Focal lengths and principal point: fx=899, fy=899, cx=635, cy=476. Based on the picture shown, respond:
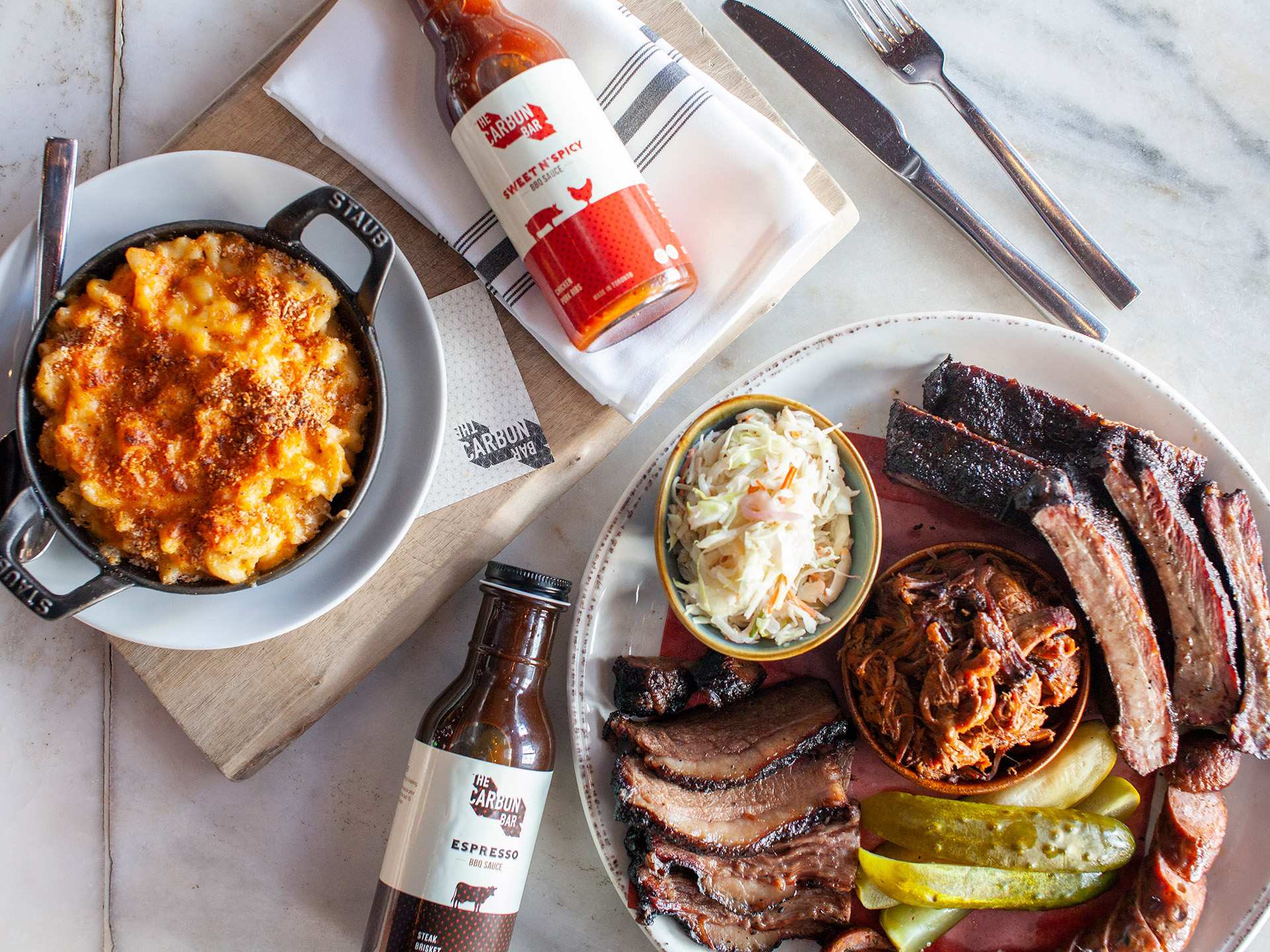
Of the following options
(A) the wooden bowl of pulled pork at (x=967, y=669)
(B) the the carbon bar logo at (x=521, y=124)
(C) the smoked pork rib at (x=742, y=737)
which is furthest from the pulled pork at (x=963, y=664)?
(B) the the carbon bar logo at (x=521, y=124)

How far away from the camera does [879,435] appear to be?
2.46 meters

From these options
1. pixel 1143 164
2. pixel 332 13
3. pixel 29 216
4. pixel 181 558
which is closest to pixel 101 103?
pixel 29 216

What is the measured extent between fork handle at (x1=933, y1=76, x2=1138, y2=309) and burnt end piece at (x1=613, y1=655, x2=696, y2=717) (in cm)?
165

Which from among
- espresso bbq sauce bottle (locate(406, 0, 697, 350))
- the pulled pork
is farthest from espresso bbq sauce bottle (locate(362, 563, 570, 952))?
the pulled pork

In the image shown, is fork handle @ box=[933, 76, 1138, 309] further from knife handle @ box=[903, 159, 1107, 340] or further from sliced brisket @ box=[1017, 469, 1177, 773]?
sliced brisket @ box=[1017, 469, 1177, 773]

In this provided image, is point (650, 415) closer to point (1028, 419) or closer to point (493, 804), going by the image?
point (1028, 419)

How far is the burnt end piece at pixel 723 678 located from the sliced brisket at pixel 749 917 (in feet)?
1.51

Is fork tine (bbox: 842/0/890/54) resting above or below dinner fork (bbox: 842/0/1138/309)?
above

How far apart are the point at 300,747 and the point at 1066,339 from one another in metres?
2.41

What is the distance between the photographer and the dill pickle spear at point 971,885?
7.20 feet

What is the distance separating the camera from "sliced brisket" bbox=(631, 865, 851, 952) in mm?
2264

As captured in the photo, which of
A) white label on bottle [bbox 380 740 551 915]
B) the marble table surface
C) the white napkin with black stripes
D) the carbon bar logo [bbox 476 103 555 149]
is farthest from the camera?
the marble table surface

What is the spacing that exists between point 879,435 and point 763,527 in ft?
1.88

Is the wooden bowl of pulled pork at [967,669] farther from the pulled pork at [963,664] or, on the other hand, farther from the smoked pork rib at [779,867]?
the smoked pork rib at [779,867]
